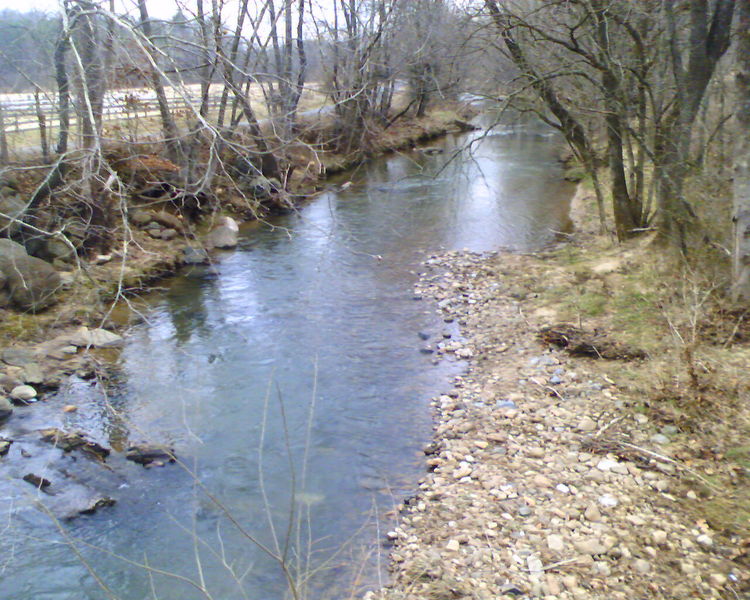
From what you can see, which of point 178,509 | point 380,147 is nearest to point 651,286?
point 178,509

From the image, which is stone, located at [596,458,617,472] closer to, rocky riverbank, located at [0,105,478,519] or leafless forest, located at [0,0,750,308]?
leafless forest, located at [0,0,750,308]

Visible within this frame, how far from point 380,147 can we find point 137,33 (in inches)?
693

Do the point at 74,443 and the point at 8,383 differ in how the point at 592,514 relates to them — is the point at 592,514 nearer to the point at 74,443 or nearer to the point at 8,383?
the point at 74,443

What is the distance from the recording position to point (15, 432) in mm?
6227

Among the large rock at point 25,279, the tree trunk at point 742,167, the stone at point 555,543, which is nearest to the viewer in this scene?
the stone at point 555,543

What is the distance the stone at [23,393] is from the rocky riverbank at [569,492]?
14.3 feet

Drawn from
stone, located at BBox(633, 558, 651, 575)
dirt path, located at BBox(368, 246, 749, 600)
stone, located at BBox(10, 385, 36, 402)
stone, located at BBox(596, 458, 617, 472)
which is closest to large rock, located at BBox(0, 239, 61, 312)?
stone, located at BBox(10, 385, 36, 402)

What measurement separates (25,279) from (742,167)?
8708mm

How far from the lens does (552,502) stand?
4613 mm

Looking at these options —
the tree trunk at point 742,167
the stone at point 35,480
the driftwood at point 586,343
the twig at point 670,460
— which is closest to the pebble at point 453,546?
the twig at point 670,460

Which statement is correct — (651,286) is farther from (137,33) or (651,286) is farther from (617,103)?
(137,33)

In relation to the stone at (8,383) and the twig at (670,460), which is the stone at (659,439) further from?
the stone at (8,383)

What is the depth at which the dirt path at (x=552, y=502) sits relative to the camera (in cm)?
383

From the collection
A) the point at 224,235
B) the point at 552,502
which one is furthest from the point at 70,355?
the point at 552,502
